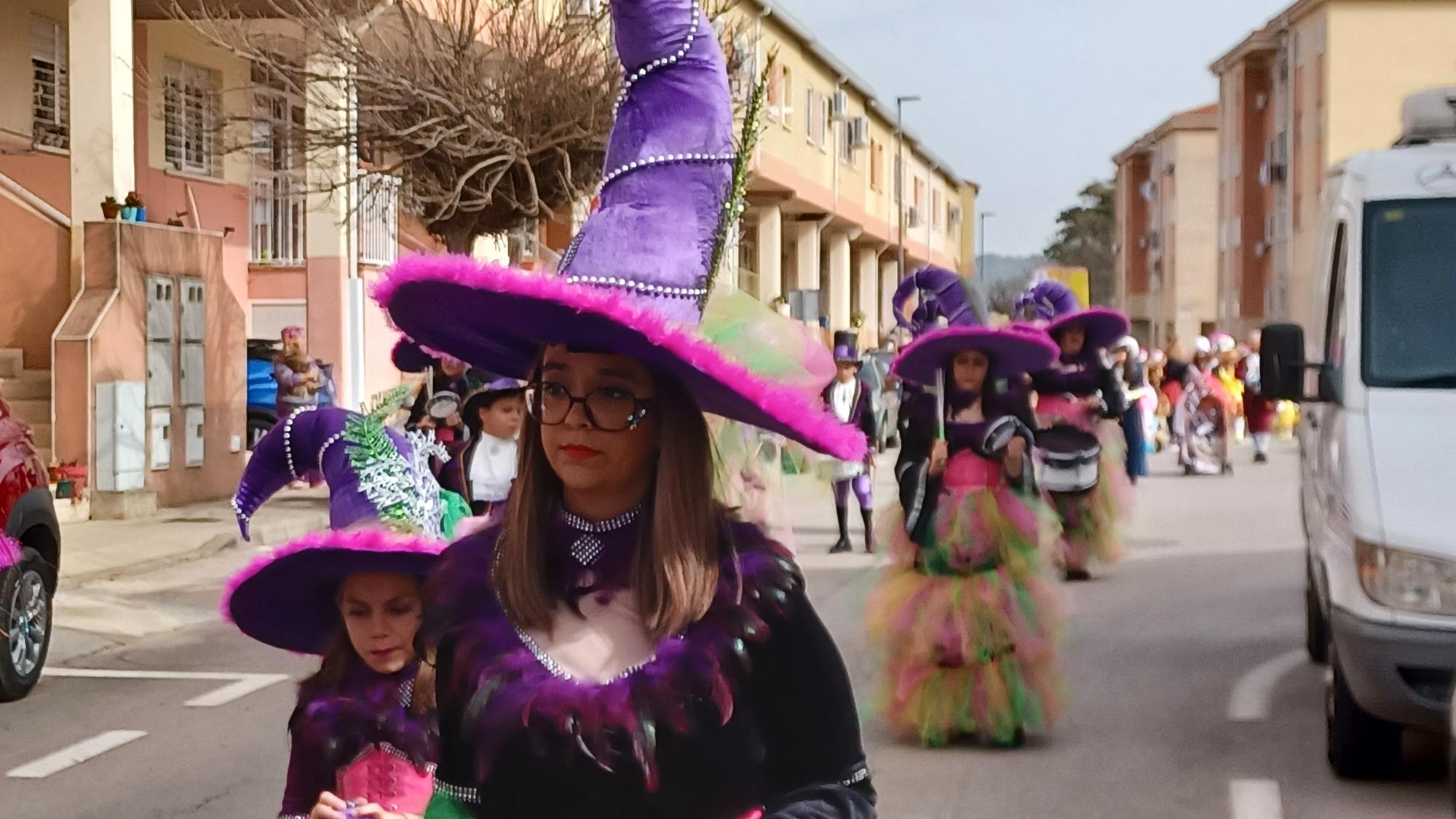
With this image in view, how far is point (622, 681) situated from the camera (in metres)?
2.61

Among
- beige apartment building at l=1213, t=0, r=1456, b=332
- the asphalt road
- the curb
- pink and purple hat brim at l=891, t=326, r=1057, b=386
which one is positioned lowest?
the asphalt road

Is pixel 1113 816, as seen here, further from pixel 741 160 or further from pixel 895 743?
pixel 741 160

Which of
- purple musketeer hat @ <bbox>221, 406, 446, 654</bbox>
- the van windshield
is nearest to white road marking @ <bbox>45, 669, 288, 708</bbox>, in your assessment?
the van windshield

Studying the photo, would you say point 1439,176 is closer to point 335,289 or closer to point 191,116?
point 335,289

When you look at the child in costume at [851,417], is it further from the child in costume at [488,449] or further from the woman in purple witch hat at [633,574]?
the woman in purple witch hat at [633,574]

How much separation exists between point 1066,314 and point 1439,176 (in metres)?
6.38

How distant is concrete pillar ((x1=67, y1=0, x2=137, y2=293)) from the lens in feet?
64.6

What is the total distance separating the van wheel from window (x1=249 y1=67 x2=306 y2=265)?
54.6 ft

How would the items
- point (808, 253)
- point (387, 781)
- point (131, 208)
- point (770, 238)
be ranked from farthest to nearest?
point (808, 253)
point (770, 238)
point (131, 208)
point (387, 781)

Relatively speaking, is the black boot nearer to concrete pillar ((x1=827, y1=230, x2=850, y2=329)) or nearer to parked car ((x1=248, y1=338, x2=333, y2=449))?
parked car ((x1=248, y1=338, x2=333, y2=449))

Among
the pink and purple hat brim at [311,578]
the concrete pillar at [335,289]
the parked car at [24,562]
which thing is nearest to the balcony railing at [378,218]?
the concrete pillar at [335,289]

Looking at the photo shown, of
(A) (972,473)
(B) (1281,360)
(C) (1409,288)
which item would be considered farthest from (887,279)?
(B) (1281,360)

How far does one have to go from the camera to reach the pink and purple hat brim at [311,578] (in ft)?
12.8

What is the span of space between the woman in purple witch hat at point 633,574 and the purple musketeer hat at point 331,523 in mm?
1139
